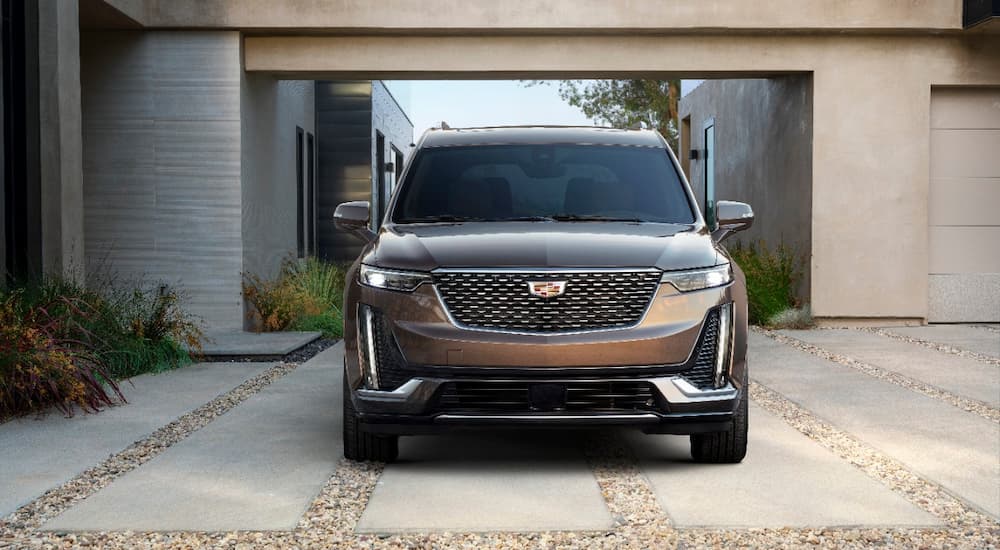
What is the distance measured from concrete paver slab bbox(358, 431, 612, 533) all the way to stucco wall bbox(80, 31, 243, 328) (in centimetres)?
788

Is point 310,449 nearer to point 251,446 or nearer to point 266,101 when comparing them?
point 251,446

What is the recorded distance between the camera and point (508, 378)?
559cm

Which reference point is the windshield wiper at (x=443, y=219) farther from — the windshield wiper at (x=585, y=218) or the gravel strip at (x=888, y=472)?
the gravel strip at (x=888, y=472)

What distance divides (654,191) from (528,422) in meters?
1.91

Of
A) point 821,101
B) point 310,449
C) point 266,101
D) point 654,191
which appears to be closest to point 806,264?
point 821,101

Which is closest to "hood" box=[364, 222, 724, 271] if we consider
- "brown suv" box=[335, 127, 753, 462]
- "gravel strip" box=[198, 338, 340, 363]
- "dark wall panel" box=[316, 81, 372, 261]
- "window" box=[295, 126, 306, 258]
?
"brown suv" box=[335, 127, 753, 462]

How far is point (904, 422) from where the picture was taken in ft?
25.2

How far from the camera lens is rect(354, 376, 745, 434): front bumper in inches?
221

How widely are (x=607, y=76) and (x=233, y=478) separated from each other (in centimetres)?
1010

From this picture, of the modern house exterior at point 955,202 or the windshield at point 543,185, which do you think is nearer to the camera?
the windshield at point 543,185

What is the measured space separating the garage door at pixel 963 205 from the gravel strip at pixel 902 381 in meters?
3.05

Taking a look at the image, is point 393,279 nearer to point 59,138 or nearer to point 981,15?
point 59,138

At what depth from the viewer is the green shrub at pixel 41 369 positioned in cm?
761

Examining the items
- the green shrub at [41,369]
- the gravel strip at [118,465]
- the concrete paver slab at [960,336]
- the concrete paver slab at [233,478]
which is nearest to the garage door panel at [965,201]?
the concrete paver slab at [960,336]
